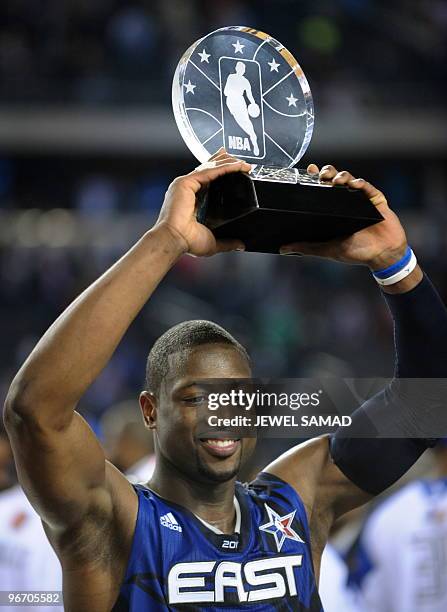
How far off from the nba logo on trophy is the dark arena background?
8.29m

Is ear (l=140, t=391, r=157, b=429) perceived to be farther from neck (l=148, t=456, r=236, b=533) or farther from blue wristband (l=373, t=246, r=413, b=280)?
blue wristband (l=373, t=246, r=413, b=280)

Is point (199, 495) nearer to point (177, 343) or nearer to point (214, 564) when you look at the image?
point (214, 564)

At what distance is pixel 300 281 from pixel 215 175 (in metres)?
9.20

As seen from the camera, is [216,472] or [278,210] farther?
[216,472]

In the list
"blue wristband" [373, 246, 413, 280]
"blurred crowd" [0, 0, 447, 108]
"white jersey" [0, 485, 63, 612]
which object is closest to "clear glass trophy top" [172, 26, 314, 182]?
"blue wristband" [373, 246, 413, 280]

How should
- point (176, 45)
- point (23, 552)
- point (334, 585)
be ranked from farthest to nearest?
point (176, 45)
point (23, 552)
point (334, 585)

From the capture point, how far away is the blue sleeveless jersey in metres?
2.14

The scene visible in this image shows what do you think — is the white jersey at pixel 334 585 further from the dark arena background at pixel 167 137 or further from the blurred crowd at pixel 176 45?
the blurred crowd at pixel 176 45

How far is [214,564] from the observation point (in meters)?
2.21

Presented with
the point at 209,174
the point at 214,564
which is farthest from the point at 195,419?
the point at 209,174

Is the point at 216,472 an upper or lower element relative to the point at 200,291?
lower

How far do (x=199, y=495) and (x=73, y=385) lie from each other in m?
0.59

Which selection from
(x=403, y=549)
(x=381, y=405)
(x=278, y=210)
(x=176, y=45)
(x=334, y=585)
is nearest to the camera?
(x=278, y=210)

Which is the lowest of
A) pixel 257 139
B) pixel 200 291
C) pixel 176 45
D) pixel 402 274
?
pixel 402 274
